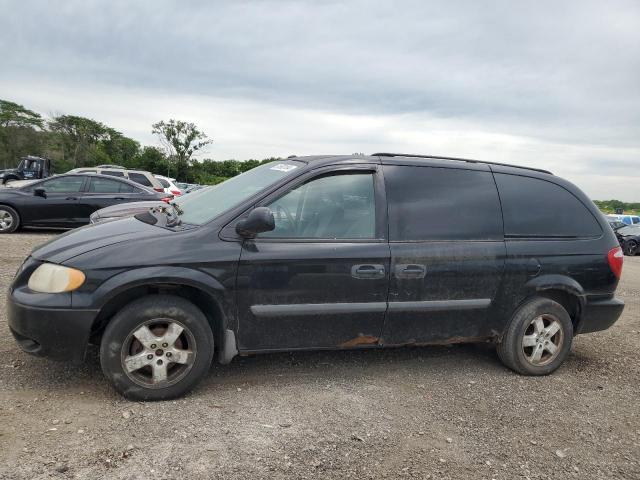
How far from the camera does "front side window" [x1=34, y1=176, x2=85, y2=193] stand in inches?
426

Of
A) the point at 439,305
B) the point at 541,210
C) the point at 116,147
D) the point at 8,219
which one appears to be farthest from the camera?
the point at 116,147

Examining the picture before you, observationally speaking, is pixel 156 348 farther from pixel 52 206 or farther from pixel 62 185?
pixel 62 185

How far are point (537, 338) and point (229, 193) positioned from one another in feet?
9.13

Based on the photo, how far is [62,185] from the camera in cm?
1090

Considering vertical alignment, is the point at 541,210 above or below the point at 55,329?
above

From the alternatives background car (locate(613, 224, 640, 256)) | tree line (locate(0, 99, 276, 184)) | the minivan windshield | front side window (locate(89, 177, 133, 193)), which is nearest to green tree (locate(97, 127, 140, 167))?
tree line (locate(0, 99, 276, 184))

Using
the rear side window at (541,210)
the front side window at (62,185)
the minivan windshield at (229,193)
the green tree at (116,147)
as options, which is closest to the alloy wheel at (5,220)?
the front side window at (62,185)

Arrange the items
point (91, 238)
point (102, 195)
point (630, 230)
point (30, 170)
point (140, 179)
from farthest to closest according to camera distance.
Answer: point (30, 170), point (630, 230), point (140, 179), point (102, 195), point (91, 238)

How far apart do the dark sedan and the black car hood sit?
707cm

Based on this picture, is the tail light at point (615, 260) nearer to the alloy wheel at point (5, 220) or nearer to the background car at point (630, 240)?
the alloy wheel at point (5, 220)

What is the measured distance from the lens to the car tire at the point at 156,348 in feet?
10.5

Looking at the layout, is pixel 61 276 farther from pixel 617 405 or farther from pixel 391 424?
pixel 617 405

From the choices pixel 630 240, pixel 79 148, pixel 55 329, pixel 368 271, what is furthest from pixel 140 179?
pixel 79 148

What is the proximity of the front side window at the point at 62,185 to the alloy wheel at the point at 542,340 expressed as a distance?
986 centimetres
